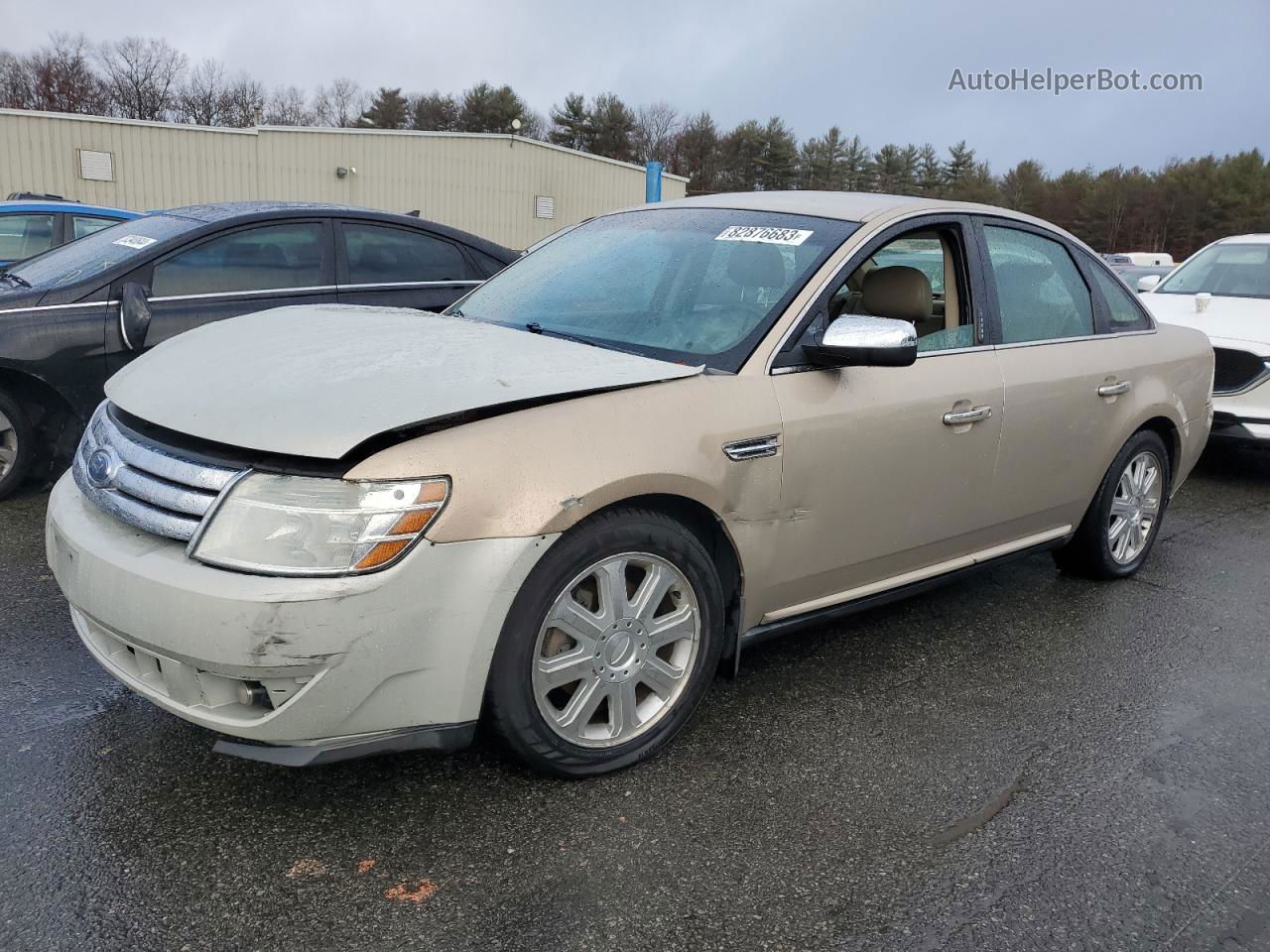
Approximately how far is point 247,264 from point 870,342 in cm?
378

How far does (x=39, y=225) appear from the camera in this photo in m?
7.50

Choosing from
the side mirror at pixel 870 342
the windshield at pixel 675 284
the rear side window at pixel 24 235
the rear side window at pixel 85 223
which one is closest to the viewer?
the side mirror at pixel 870 342

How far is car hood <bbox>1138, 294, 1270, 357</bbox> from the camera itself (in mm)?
6871

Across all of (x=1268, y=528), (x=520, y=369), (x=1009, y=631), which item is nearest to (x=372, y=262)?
(x=520, y=369)

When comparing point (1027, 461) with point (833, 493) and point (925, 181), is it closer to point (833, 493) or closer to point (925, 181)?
point (833, 493)

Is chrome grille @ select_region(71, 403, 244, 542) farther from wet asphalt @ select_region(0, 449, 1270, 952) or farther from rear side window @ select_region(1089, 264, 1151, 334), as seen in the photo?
rear side window @ select_region(1089, 264, 1151, 334)

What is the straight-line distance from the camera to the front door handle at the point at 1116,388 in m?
4.06

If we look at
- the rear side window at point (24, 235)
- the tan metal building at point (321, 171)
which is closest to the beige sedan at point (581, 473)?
the rear side window at point (24, 235)

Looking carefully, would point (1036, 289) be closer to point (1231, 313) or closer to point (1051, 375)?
point (1051, 375)

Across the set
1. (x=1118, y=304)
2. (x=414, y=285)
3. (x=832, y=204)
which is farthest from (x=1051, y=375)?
(x=414, y=285)

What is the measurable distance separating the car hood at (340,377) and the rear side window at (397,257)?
2657 millimetres

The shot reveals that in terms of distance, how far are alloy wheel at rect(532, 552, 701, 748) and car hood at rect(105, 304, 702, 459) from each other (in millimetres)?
511

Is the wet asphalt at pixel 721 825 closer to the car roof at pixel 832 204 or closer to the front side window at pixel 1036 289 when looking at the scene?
the front side window at pixel 1036 289

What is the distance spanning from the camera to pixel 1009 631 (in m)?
4.00
